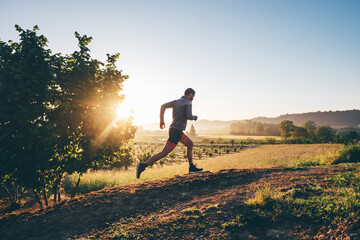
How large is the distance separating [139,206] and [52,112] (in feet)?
9.97

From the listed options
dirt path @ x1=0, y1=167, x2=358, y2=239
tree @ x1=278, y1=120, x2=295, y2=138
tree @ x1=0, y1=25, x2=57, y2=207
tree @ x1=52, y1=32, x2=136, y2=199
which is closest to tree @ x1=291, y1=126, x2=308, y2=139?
tree @ x1=278, y1=120, x2=295, y2=138

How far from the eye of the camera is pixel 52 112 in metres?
4.77

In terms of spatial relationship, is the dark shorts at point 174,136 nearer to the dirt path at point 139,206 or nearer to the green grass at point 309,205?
the dirt path at point 139,206

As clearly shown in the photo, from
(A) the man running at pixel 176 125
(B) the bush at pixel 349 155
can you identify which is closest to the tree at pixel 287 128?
(B) the bush at pixel 349 155

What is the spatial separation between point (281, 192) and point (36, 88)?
5785 mm

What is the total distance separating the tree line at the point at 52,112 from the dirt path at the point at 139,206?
85 cm

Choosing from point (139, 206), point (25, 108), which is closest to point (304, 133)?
point (139, 206)

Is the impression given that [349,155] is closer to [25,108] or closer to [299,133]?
[25,108]

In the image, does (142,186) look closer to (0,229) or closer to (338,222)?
(0,229)

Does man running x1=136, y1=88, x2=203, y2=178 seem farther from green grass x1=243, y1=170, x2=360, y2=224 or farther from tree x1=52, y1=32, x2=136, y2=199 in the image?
green grass x1=243, y1=170, x2=360, y2=224

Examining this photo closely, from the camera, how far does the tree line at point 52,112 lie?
13.3ft

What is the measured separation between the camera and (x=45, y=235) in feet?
12.0

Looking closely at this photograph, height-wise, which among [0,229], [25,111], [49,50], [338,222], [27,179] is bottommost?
[0,229]

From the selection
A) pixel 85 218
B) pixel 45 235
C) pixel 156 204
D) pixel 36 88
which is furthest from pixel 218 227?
pixel 36 88
